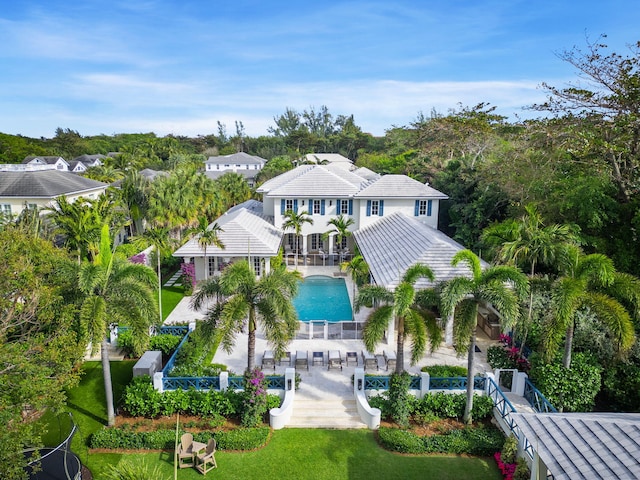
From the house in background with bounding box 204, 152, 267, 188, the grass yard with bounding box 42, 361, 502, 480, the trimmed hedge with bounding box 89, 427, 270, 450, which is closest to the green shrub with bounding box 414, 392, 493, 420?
the grass yard with bounding box 42, 361, 502, 480

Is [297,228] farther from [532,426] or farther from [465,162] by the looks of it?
[532,426]

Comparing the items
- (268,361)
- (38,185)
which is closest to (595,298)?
(268,361)

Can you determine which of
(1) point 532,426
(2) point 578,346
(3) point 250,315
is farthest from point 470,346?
(3) point 250,315

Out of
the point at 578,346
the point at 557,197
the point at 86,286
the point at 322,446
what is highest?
the point at 557,197

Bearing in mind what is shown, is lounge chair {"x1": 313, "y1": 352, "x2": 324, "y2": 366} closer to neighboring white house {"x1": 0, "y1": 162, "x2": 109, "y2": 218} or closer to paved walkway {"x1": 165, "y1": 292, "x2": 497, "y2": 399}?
paved walkway {"x1": 165, "y1": 292, "x2": 497, "y2": 399}

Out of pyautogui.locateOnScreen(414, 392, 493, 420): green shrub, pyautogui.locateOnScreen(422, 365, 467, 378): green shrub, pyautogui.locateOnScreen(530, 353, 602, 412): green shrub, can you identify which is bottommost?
pyautogui.locateOnScreen(414, 392, 493, 420): green shrub
